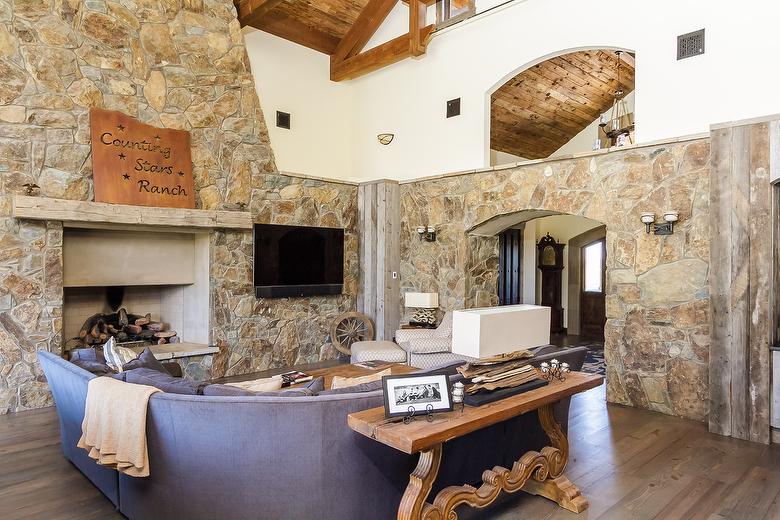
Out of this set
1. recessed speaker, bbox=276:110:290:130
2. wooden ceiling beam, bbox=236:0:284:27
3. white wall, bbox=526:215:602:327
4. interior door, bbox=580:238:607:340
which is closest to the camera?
wooden ceiling beam, bbox=236:0:284:27

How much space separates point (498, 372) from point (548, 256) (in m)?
→ 6.99

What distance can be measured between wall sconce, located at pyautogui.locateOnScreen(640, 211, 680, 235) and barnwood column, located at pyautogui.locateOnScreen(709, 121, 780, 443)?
32 cm

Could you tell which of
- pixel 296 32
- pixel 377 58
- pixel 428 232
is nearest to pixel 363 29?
pixel 377 58

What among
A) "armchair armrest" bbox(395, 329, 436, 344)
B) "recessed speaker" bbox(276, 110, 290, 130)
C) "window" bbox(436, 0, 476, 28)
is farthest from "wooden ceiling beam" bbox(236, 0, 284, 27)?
"armchair armrest" bbox(395, 329, 436, 344)

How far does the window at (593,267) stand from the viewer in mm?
8883

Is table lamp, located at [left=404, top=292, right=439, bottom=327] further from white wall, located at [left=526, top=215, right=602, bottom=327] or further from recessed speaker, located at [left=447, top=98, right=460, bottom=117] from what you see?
white wall, located at [left=526, top=215, right=602, bottom=327]

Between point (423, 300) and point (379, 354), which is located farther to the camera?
point (423, 300)

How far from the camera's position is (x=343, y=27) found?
7516 millimetres

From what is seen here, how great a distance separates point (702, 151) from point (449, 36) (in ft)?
11.9

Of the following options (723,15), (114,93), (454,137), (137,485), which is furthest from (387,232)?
(137,485)

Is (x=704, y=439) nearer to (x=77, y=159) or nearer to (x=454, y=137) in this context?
(x=454, y=137)

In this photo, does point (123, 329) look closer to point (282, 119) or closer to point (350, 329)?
point (350, 329)

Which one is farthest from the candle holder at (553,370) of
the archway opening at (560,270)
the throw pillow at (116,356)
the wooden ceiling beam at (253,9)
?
the archway opening at (560,270)

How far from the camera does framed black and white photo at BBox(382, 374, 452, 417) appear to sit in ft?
7.13
